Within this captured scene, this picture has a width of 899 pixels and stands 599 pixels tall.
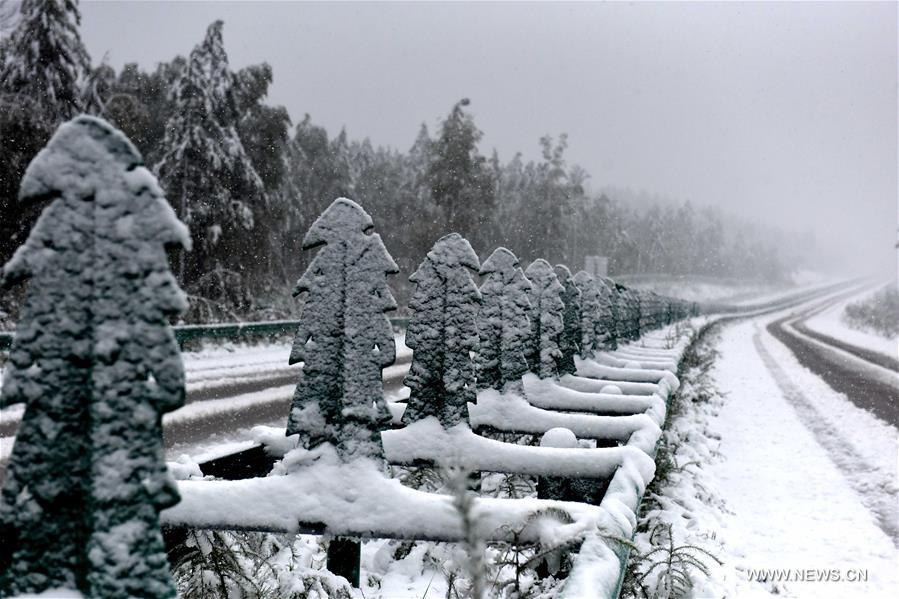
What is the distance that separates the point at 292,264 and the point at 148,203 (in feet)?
128

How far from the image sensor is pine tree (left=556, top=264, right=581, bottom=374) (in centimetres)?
605

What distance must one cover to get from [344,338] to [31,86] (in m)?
22.2

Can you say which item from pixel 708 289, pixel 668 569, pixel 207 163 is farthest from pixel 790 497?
pixel 708 289

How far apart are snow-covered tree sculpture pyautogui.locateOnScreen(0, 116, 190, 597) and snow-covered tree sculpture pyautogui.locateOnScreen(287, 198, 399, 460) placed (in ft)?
3.84

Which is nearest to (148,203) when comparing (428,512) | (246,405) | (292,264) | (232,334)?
(428,512)

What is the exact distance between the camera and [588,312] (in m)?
7.62

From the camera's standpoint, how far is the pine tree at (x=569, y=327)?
6.05 meters

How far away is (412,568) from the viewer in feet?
11.2

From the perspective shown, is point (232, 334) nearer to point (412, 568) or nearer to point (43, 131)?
point (43, 131)

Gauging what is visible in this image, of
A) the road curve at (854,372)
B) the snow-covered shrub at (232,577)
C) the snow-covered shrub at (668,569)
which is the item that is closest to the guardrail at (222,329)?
the snow-covered shrub at (668,569)

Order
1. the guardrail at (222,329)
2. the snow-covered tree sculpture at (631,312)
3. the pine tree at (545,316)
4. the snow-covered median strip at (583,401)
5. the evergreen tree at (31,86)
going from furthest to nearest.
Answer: the evergreen tree at (31,86)
the guardrail at (222,329)
the snow-covered tree sculpture at (631,312)
the pine tree at (545,316)
the snow-covered median strip at (583,401)

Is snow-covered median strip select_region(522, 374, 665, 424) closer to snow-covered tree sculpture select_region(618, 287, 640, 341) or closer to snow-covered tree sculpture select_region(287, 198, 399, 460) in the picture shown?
snow-covered tree sculpture select_region(287, 198, 399, 460)

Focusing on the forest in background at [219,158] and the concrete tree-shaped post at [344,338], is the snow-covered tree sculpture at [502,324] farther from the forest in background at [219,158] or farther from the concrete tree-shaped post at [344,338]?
the forest in background at [219,158]

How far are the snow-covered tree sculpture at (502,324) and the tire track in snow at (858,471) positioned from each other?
144 inches
